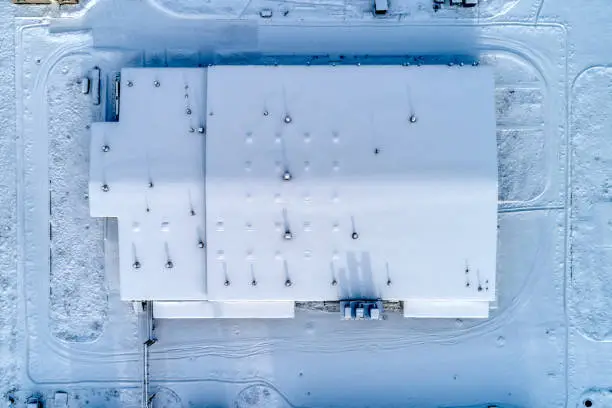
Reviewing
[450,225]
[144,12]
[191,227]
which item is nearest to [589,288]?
[450,225]

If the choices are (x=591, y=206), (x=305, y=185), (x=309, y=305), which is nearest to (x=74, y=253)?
(x=309, y=305)

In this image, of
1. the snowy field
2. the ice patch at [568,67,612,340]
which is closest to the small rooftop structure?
the snowy field

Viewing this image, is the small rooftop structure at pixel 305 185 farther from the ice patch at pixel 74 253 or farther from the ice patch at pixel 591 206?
the ice patch at pixel 591 206

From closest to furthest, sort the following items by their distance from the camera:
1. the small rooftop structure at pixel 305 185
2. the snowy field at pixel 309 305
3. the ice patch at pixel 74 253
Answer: the small rooftop structure at pixel 305 185
the snowy field at pixel 309 305
the ice patch at pixel 74 253

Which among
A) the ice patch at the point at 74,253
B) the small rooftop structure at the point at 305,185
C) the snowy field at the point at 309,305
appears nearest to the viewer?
the small rooftop structure at the point at 305,185

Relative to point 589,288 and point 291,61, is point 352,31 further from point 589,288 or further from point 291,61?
point 589,288

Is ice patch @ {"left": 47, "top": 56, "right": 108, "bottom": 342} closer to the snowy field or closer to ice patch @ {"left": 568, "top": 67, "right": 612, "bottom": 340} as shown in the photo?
the snowy field

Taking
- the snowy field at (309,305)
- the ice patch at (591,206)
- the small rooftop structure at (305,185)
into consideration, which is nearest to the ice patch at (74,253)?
the snowy field at (309,305)
